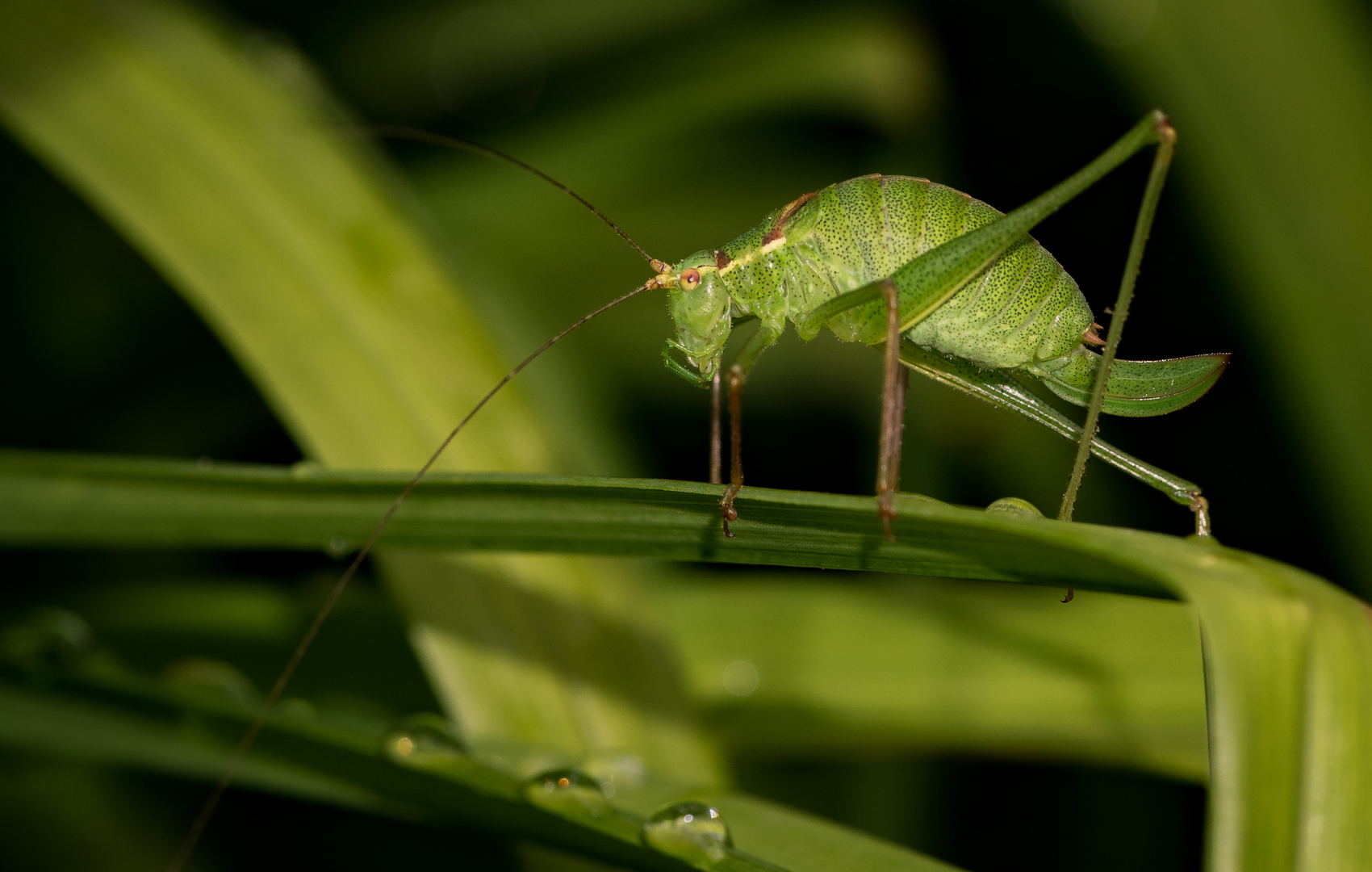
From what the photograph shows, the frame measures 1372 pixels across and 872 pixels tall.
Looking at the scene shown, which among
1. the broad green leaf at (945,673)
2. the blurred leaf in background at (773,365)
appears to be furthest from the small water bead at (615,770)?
the broad green leaf at (945,673)

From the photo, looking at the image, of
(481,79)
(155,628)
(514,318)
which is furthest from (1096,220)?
(155,628)

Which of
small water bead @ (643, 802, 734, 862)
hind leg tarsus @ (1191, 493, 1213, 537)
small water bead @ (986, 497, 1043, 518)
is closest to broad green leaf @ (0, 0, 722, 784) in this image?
small water bead @ (643, 802, 734, 862)

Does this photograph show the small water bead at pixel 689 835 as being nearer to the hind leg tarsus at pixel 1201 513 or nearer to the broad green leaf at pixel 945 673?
the broad green leaf at pixel 945 673

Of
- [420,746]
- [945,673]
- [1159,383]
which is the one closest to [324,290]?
[420,746]

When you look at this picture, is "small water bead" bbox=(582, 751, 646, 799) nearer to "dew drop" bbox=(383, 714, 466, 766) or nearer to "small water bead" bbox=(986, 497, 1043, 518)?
"dew drop" bbox=(383, 714, 466, 766)

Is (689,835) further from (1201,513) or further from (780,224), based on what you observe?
(780,224)

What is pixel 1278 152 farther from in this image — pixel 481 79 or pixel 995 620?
pixel 481 79

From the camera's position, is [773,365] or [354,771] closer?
[354,771]
